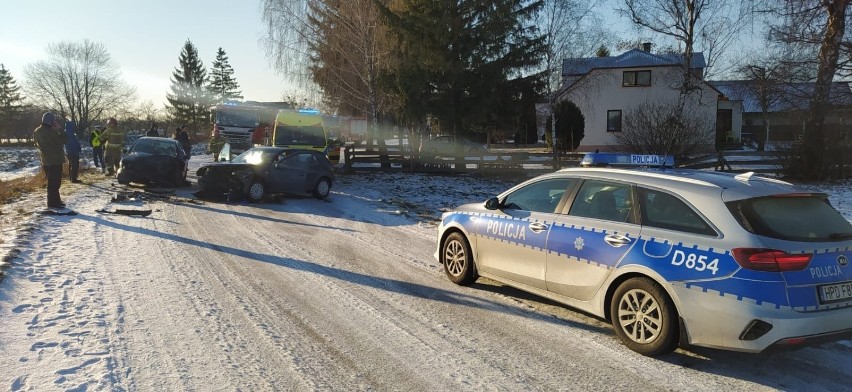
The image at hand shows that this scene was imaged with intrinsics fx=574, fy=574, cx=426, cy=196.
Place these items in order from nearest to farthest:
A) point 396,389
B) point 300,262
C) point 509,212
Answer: point 396,389 < point 509,212 < point 300,262

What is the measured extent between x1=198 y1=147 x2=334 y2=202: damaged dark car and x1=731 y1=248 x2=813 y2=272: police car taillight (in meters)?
11.6

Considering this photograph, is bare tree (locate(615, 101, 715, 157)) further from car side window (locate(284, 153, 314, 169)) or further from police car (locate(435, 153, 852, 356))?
police car (locate(435, 153, 852, 356))

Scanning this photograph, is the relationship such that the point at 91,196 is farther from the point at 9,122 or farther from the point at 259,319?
the point at 9,122

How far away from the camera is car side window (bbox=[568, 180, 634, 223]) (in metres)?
4.95

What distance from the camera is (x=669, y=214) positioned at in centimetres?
462

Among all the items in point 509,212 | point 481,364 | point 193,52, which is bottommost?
point 481,364

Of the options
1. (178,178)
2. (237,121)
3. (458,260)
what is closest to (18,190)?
(178,178)

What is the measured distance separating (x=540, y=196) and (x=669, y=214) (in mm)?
1509

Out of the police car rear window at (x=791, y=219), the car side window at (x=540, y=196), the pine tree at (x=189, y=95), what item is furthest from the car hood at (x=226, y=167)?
the pine tree at (x=189, y=95)

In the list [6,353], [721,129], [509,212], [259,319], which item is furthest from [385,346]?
[721,129]

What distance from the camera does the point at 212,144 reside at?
1057 inches

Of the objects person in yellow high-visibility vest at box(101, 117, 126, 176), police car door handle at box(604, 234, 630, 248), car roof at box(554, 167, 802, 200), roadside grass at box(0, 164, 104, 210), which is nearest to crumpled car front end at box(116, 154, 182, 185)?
roadside grass at box(0, 164, 104, 210)

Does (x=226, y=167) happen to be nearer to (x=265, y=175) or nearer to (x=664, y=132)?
(x=265, y=175)

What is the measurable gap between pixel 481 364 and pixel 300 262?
4.00m
